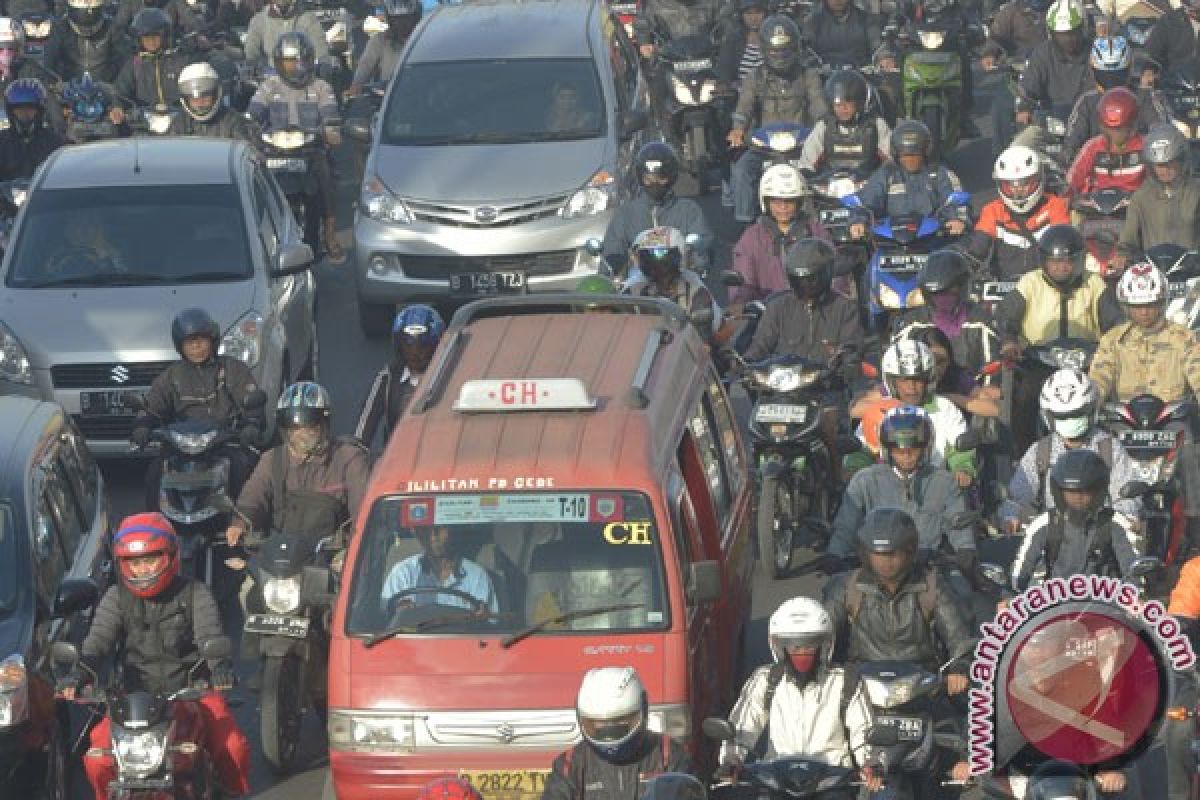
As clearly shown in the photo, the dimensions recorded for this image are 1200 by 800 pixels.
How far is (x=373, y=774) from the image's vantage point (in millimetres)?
14766

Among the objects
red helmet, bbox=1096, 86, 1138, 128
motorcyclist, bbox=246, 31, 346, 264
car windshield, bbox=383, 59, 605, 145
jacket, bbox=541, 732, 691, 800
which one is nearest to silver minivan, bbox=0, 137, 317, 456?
car windshield, bbox=383, 59, 605, 145

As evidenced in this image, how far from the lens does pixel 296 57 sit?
94.0 ft

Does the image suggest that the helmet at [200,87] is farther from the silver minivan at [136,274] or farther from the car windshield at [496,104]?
the silver minivan at [136,274]

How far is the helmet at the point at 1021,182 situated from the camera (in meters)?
22.8

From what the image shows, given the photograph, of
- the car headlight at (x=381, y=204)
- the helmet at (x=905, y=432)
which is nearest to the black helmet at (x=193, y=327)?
the helmet at (x=905, y=432)

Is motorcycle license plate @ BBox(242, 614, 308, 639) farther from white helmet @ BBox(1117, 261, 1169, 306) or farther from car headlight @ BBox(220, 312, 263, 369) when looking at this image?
white helmet @ BBox(1117, 261, 1169, 306)

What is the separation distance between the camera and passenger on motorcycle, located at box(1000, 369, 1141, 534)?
18.1 metres

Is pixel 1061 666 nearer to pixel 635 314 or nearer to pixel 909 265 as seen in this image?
pixel 635 314

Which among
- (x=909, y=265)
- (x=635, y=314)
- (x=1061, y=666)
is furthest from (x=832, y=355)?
(x=1061, y=666)

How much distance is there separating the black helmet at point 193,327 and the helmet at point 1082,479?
5539 millimetres

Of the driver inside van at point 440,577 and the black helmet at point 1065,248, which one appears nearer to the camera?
the driver inside van at point 440,577

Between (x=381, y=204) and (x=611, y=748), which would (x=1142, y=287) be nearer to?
(x=381, y=204)

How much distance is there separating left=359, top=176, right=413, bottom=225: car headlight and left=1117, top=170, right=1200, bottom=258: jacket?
17.1 feet

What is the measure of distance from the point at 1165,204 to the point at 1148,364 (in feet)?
11.4
